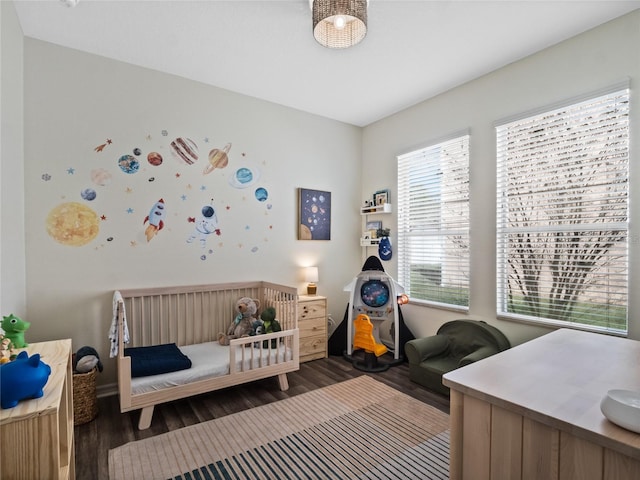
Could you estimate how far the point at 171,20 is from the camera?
2287mm

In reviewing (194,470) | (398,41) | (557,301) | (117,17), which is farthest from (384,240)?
(117,17)

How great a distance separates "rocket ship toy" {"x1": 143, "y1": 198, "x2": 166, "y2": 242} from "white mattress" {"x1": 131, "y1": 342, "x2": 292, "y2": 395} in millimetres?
1060

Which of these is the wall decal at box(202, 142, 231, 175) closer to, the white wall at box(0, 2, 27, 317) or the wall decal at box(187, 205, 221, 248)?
the wall decal at box(187, 205, 221, 248)

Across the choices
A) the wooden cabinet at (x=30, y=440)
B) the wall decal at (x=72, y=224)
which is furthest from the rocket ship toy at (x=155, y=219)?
the wooden cabinet at (x=30, y=440)

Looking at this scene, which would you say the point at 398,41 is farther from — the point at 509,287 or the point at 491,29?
the point at 509,287

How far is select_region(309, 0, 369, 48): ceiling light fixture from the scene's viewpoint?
6.23ft

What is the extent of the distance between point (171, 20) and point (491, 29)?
2244 millimetres

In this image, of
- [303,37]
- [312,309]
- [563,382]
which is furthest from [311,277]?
[563,382]

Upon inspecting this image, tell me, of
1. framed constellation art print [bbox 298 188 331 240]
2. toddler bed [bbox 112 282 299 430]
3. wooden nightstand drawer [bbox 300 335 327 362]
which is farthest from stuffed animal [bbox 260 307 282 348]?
framed constellation art print [bbox 298 188 331 240]

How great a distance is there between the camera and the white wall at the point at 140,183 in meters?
2.53

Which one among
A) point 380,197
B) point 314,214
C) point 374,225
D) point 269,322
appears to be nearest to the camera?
point 269,322

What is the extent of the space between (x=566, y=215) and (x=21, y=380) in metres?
3.22

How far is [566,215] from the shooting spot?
100.0 inches

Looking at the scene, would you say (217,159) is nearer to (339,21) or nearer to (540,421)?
(339,21)
